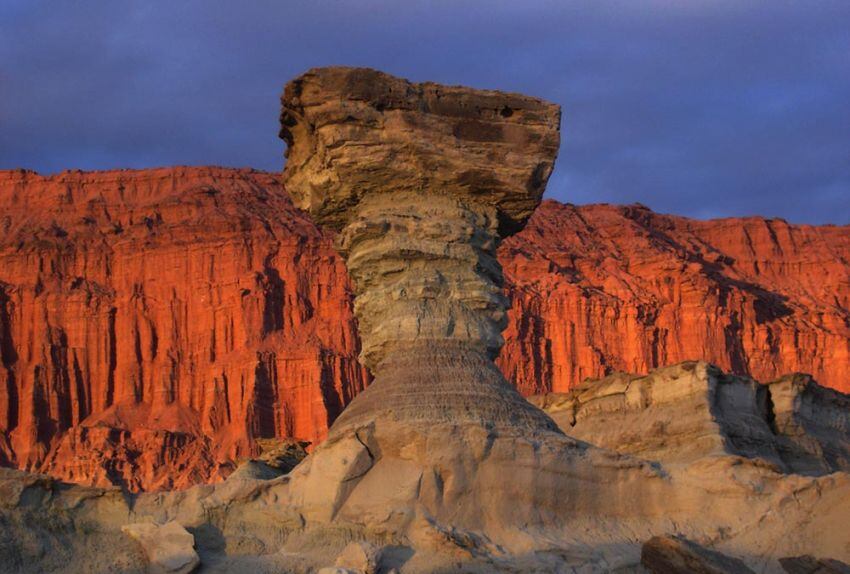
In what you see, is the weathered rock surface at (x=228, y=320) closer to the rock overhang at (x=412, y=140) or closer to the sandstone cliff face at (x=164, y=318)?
the sandstone cliff face at (x=164, y=318)

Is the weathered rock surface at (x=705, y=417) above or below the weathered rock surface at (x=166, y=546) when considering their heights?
above

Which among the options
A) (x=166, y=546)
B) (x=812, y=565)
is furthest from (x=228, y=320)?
(x=166, y=546)

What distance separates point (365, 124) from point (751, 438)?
2075 cm

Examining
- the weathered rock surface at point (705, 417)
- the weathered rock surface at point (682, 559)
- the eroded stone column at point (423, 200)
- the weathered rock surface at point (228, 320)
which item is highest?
the weathered rock surface at point (228, 320)

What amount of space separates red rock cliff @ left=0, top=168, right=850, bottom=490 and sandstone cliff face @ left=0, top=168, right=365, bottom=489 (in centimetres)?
15

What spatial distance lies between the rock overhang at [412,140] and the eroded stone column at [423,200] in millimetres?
14

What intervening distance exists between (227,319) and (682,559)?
90.8 metres

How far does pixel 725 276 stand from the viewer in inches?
4899

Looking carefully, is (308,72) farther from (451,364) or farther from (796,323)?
(796,323)

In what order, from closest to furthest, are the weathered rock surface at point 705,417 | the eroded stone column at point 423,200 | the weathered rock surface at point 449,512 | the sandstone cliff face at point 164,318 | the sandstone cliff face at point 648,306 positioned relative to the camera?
the weathered rock surface at point 449,512 → the eroded stone column at point 423,200 → the weathered rock surface at point 705,417 → the sandstone cliff face at point 164,318 → the sandstone cliff face at point 648,306

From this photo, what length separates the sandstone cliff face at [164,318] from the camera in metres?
99.1

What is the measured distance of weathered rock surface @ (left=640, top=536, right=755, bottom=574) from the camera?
56.4 ft

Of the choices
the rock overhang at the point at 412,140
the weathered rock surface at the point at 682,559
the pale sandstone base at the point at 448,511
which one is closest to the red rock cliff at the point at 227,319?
the rock overhang at the point at 412,140

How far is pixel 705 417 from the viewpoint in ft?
116
